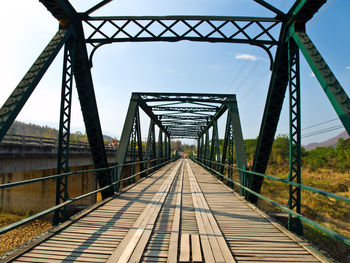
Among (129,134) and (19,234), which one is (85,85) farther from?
(19,234)

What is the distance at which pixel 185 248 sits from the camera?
11.8 ft

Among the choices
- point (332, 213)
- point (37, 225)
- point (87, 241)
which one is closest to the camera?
point (87, 241)

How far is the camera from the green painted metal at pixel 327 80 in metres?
3.96

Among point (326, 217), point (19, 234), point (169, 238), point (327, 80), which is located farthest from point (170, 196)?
point (19, 234)

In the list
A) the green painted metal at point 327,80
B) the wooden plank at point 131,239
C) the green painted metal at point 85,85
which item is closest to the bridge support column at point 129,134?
the green painted metal at point 85,85

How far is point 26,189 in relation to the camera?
27453 mm

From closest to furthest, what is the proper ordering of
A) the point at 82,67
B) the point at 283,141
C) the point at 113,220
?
1. the point at 113,220
2. the point at 82,67
3. the point at 283,141

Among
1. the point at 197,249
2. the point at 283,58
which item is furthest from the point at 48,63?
the point at 283,58

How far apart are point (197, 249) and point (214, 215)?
2287mm

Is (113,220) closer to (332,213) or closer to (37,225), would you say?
(332,213)

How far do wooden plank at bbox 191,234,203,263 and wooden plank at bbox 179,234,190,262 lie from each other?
0.25 feet

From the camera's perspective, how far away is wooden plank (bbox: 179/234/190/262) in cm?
324

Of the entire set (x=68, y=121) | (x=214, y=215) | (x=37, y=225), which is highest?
(x=68, y=121)

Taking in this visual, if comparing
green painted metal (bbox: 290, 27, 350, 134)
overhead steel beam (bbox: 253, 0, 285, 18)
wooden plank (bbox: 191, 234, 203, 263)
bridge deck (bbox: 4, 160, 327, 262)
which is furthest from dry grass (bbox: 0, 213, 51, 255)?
green painted metal (bbox: 290, 27, 350, 134)
